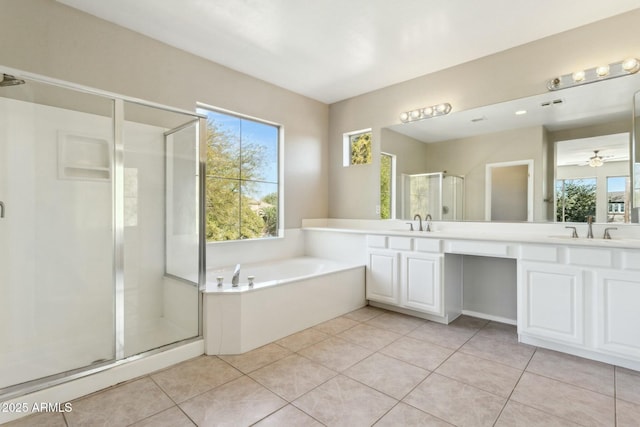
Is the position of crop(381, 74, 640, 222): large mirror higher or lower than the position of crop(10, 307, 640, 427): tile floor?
higher

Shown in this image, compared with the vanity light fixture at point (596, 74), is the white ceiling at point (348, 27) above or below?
above

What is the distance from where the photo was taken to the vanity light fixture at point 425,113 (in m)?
3.37

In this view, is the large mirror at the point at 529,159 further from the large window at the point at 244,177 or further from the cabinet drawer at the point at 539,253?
the large window at the point at 244,177

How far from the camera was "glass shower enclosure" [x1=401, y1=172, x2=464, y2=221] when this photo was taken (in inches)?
132

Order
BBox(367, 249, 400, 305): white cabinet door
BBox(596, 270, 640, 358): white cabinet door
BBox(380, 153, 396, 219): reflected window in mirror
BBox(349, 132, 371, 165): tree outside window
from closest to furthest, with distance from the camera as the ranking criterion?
BBox(596, 270, 640, 358): white cabinet door, BBox(367, 249, 400, 305): white cabinet door, BBox(380, 153, 396, 219): reflected window in mirror, BBox(349, 132, 371, 165): tree outside window

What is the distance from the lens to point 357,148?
4355 mm

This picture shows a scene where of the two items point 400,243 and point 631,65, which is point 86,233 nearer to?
point 400,243

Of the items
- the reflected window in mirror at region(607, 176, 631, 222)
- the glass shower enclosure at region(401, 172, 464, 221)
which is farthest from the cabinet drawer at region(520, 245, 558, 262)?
the glass shower enclosure at region(401, 172, 464, 221)

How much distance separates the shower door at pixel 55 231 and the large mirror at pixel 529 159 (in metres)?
3.12

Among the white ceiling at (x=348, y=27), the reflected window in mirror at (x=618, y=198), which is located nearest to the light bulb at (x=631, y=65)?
the white ceiling at (x=348, y=27)

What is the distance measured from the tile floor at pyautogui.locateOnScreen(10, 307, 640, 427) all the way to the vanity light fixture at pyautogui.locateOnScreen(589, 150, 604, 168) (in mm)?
1596

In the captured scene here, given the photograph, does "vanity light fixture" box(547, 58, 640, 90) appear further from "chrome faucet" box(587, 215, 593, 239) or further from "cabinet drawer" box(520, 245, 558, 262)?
"cabinet drawer" box(520, 245, 558, 262)

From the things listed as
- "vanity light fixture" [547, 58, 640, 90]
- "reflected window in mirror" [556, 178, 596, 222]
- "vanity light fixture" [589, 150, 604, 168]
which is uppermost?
"vanity light fixture" [547, 58, 640, 90]

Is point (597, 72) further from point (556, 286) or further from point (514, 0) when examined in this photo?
point (556, 286)
